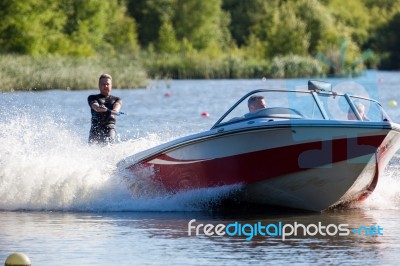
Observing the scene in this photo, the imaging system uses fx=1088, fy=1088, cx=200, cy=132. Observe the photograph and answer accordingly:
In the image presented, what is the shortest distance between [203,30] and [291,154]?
8973 centimetres

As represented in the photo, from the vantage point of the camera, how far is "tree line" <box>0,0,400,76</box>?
67.9m

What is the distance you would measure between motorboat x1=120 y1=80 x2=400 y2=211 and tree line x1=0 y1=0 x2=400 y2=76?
170 feet


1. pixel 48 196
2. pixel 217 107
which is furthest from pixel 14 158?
pixel 217 107

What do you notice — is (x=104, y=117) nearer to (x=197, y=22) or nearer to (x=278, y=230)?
(x=278, y=230)

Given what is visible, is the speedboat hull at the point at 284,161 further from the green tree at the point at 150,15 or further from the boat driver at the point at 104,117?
the green tree at the point at 150,15

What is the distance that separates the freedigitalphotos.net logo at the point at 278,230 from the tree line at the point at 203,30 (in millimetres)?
52623

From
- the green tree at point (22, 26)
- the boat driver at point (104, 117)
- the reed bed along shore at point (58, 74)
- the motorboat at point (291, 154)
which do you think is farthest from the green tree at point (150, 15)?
the motorboat at point (291, 154)

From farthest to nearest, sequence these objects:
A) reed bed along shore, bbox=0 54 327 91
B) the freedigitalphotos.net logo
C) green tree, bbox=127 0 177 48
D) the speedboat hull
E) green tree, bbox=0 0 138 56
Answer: green tree, bbox=127 0 177 48, green tree, bbox=0 0 138 56, reed bed along shore, bbox=0 54 327 91, the speedboat hull, the freedigitalphotos.net logo

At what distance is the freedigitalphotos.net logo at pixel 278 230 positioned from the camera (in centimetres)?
1237

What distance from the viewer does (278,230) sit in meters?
12.6

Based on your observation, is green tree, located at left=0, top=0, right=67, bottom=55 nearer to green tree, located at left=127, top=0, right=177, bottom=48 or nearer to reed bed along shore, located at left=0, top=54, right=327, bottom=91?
reed bed along shore, located at left=0, top=54, right=327, bottom=91

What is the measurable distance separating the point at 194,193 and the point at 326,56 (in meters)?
61.2

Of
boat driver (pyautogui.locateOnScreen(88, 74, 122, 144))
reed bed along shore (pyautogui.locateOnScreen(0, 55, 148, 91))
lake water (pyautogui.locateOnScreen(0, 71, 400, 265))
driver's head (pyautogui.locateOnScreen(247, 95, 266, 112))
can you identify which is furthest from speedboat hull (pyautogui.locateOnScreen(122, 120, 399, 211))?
reed bed along shore (pyautogui.locateOnScreen(0, 55, 148, 91))

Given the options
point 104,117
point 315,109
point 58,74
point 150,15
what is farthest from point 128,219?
point 150,15
